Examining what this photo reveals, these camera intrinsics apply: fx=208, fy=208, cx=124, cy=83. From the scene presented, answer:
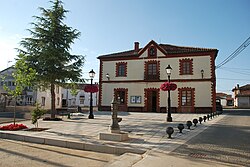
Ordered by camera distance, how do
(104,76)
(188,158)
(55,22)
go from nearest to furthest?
(188,158), (55,22), (104,76)

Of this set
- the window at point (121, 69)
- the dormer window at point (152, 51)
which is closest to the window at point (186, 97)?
the dormer window at point (152, 51)

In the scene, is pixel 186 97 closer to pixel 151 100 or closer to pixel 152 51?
pixel 151 100

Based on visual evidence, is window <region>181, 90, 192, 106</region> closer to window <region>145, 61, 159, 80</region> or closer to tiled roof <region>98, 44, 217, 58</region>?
window <region>145, 61, 159, 80</region>

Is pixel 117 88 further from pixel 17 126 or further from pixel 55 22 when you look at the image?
pixel 17 126

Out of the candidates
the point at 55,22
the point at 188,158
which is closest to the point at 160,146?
the point at 188,158

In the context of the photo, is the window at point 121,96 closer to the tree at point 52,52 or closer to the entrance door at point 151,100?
the entrance door at point 151,100

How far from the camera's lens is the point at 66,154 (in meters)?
6.78

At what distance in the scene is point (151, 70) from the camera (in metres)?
25.4

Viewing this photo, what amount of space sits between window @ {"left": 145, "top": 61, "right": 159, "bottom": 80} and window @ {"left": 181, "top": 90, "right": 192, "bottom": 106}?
11.9 feet

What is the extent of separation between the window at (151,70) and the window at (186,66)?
2902 millimetres

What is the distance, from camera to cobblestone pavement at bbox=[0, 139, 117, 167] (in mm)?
5715

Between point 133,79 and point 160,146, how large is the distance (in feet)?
62.3

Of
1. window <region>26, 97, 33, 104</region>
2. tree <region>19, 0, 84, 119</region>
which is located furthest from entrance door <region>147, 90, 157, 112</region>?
window <region>26, 97, 33, 104</region>

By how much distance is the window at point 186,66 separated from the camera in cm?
2361
